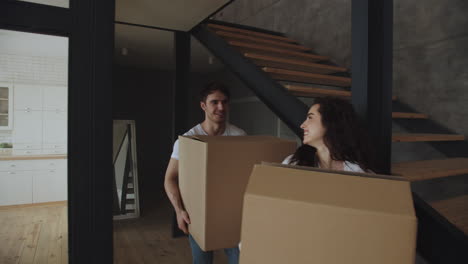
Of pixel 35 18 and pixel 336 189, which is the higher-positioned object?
pixel 35 18

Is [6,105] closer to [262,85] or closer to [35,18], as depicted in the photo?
[35,18]

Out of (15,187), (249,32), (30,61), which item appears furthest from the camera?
(30,61)

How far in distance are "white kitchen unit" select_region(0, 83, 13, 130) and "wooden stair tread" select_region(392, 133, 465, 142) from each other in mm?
5085

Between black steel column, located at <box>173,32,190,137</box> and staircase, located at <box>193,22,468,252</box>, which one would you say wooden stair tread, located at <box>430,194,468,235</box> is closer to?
staircase, located at <box>193,22,468,252</box>

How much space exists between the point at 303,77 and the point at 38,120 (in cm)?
429

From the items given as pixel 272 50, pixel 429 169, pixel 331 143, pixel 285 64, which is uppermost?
pixel 272 50

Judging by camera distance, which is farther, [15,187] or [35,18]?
[15,187]

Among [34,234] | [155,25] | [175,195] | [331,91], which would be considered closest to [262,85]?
[331,91]

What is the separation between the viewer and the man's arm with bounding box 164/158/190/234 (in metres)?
1.15

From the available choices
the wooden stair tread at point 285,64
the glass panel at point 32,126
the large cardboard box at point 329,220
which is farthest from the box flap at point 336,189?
the glass panel at point 32,126

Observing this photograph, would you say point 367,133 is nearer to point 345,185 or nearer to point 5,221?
point 345,185

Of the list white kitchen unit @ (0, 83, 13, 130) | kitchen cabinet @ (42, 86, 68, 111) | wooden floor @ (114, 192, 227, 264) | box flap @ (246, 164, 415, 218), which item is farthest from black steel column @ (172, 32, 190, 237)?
white kitchen unit @ (0, 83, 13, 130)

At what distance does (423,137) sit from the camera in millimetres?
1722

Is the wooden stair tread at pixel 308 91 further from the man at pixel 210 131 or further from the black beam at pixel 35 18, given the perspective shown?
the black beam at pixel 35 18
